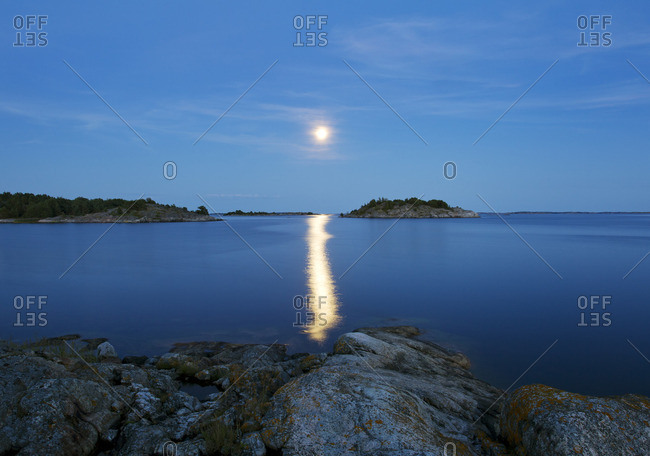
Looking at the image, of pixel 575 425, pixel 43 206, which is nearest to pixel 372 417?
pixel 575 425

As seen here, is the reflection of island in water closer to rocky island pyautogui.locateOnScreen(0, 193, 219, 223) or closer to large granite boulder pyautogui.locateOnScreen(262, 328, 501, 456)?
large granite boulder pyautogui.locateOnScreen(262, 328, 501, 456)

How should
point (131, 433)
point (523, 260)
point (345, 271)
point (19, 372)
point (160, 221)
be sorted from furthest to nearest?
point (160, 221)
point (523, 260)
point (345, 271)
point (19, 372)
point (131, 433)

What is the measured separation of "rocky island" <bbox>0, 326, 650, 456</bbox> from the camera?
20.2 feet

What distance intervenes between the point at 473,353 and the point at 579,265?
29.0m

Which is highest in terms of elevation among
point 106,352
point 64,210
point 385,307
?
point 64,210

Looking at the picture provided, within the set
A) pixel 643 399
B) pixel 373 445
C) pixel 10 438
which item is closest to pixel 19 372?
pixel 10 438

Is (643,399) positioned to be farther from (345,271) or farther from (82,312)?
(345,271)

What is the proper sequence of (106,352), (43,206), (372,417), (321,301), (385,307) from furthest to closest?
(43,206) → (321,301) → (385,307) → (106,352) → (372,417)

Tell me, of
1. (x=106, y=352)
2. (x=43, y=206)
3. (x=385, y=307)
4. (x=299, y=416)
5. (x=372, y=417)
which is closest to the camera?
(x=372, y=417)

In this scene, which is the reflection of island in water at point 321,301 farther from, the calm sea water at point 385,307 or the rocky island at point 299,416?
the rocky island at point 299,416

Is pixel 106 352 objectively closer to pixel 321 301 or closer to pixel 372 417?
pixel 372 417

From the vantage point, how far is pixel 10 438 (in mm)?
6934

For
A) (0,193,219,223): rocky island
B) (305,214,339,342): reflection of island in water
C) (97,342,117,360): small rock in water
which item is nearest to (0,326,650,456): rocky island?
(97,342,117,360): small rock in water

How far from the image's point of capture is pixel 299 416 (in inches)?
266
